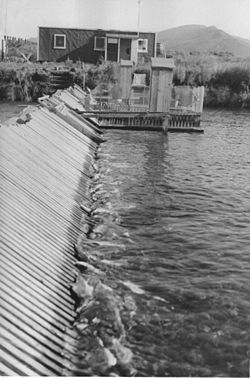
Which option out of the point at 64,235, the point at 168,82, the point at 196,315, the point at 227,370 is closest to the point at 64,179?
the point at 64,235

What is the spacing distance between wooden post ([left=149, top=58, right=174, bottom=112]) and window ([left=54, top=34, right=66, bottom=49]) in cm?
3154

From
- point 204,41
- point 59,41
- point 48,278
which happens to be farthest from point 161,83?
point 204,41

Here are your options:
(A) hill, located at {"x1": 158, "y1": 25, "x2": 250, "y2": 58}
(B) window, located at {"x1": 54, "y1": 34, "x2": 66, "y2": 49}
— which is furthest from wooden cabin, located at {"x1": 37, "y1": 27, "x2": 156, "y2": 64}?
(A) hill, located at {"x1": 158, "y1": 25, "x2": 250, "y2": 58}

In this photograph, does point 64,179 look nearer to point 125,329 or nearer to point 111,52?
point 125,329

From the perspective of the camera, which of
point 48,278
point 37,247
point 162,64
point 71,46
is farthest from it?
point 71,46

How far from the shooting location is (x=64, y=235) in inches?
453

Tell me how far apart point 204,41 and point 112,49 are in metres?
73.6

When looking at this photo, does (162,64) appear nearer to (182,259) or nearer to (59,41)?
(182,259)

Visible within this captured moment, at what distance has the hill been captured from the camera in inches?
4188

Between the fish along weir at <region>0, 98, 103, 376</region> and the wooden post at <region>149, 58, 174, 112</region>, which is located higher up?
the wooden post at <region>149, 58, 174, 112</region>

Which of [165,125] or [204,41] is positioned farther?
[204,41]

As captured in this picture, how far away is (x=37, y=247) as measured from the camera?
9867 millimetres

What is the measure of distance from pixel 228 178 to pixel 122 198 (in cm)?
555

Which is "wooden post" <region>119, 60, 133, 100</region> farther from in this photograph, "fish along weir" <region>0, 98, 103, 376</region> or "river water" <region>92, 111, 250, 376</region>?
"fish along weir" <region>0, 98, 103, 376</region>
